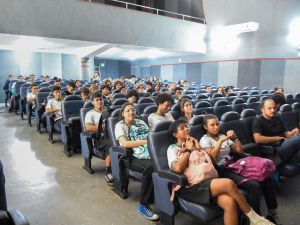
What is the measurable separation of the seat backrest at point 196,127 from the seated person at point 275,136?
0.71m

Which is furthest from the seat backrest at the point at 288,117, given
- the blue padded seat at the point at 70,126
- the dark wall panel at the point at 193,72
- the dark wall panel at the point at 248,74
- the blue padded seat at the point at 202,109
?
the dark wall panel at the point at 193,72

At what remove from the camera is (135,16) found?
10.3 meters

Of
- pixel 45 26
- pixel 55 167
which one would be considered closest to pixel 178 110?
pixel 55 167

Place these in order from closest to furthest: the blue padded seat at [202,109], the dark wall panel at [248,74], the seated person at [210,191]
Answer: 1. the seated person at [210,191]
2. the blue padded seat at [202,109]
3. the dark wall panel at [248,74]

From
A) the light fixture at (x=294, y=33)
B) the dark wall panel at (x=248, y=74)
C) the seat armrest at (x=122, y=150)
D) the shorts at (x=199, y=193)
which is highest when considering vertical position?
the light fixture at (x=294, y=33)

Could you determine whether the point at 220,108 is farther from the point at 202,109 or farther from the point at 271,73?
the point at 271,73

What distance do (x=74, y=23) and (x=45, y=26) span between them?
979mm

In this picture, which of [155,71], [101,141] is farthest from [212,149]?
[155,71]

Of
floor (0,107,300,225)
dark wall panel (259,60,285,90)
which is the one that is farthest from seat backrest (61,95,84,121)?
dark wall panel (259,60,285,90)

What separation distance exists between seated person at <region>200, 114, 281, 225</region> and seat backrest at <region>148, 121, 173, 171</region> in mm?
356

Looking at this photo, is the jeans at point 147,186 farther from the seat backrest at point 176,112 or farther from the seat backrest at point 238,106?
the seat backrest at point 238,106

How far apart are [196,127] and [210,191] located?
0.94 m

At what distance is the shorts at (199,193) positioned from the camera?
6.12 feet

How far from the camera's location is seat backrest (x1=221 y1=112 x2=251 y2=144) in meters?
3.07
